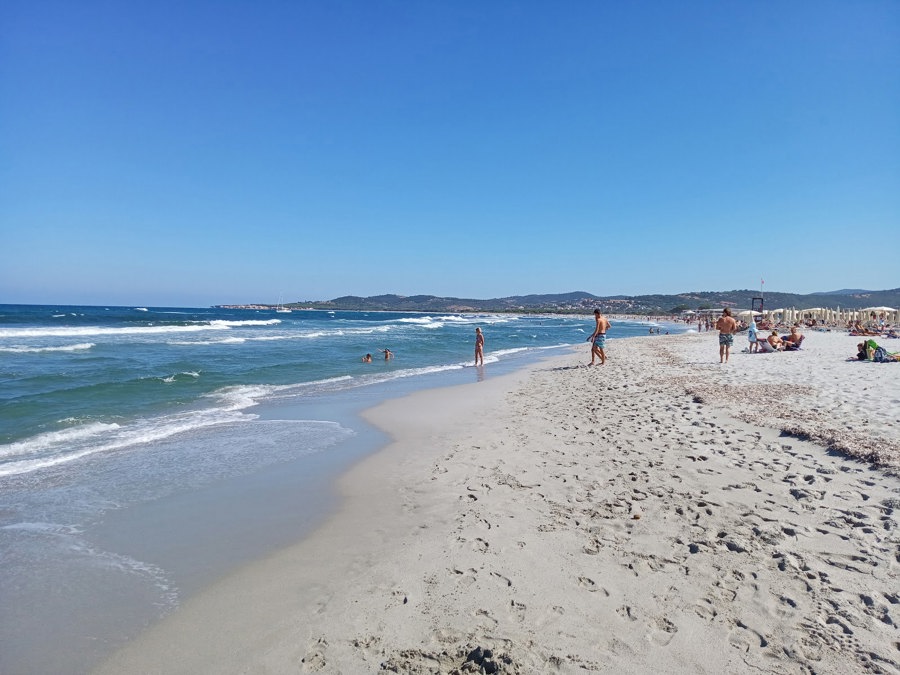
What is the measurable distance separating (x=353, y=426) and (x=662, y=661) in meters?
7.22

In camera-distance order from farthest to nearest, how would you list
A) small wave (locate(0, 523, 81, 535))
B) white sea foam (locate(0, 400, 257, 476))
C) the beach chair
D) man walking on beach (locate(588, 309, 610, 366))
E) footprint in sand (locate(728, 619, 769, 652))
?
the beach chair < man walking on beach (locate(588, 309, 610, 366)) < white sea foam (locate(0, 400, 257, 476)) < small wave (locate(0, 523, 81, 535)) < footprint in sand (locate(728, 619, 769, 652))

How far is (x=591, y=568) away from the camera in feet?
11.9

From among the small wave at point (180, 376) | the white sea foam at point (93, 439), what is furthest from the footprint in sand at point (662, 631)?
the small wave at point (180, 376)

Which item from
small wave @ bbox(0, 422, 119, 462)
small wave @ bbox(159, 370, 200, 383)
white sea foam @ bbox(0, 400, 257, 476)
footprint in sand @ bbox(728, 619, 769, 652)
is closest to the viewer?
footprint in sand @ bbox(728, 619, 769, 652)

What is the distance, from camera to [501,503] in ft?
16.4

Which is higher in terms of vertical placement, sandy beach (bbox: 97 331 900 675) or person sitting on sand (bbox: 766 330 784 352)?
person sitting on sand (bbox: 766 330 784 352)

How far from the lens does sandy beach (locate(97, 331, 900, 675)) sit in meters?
2.80

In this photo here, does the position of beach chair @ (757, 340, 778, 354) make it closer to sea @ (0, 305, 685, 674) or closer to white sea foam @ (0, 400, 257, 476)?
sea @ (0, 305, 685, 674)

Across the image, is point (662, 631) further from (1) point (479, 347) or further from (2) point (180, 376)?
(1) point (479, 347)

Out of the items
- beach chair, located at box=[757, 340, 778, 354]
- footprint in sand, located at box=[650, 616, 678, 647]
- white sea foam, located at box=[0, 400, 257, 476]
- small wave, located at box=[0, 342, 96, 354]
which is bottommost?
white sea foam, located at box=[0, 400, 257, 476]

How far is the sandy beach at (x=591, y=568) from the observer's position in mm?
2803

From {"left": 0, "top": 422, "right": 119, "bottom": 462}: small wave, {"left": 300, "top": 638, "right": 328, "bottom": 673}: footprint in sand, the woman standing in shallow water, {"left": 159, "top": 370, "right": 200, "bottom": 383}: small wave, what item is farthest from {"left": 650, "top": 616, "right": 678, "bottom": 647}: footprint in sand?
the woman standing in shallow water

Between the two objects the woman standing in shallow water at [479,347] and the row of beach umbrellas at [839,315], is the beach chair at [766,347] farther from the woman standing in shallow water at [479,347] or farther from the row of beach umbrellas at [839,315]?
the row of beach umbrellas at [839,315]

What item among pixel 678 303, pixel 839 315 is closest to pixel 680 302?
pixel 678 303
